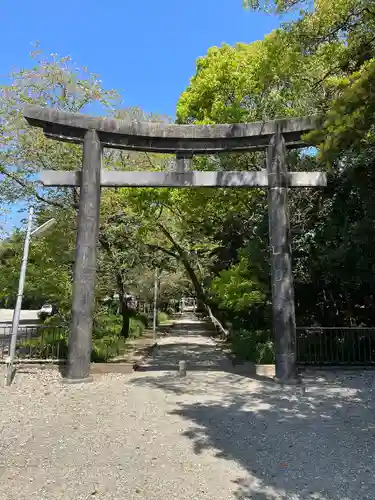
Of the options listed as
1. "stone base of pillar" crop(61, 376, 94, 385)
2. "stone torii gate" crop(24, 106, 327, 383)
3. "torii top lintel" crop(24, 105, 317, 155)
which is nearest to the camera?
"stone base of pillar" crop(61, 376, 94, 385)

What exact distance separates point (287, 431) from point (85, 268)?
591cm

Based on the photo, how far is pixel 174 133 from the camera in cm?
1038

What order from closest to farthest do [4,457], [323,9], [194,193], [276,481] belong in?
1. [276,481]
2. [4,457]
3. [323,9]
4. [194,193]

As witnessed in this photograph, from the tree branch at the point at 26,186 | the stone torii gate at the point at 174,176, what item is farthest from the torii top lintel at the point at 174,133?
the tree branch at the point at 26,186

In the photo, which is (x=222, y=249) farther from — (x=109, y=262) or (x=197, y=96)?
(x=197, y=96)

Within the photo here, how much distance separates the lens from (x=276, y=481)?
4.17 metres

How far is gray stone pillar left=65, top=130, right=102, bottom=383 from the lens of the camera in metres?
9.29

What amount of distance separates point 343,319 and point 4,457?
11.2 metres

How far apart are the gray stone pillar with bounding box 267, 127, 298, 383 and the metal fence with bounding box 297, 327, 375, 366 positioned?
4.63 ft

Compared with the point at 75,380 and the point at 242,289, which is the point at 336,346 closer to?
the point at 242,289

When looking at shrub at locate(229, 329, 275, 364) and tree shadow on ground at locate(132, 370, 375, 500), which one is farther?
shrub at locate(229, 329, 275, 364)

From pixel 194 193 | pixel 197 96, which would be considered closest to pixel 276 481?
pixel 194 193

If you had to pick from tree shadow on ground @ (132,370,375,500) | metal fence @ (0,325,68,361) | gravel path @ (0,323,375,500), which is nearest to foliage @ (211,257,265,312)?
tree shadow on ground @ (132,370,375,500)

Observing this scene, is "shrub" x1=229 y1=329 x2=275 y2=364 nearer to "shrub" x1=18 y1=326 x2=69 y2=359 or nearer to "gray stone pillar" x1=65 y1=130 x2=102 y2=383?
"gray stone pillar" x1=65 y1=130 x2=102 y2=383
